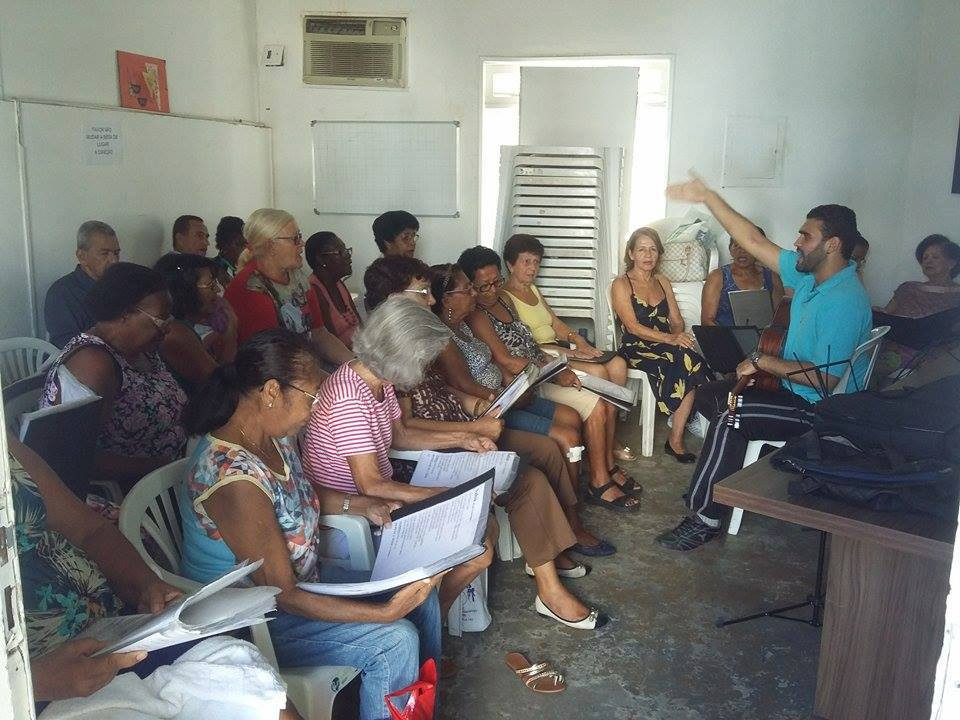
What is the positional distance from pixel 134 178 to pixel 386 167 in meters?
1.81

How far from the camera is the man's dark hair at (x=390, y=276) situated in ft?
10.3

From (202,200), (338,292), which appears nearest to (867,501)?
(338,292)

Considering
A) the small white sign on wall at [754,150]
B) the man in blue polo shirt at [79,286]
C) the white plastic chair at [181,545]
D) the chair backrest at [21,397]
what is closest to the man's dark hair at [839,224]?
the white plastic chair at [181,545]

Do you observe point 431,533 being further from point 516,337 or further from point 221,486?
point 516,337

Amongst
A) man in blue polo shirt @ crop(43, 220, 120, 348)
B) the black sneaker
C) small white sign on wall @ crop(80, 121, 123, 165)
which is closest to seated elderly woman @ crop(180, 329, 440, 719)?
the black sneaker

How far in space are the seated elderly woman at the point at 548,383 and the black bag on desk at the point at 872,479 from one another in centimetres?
183

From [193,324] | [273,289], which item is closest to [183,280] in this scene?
[193,324]

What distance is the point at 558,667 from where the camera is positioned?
2570mm

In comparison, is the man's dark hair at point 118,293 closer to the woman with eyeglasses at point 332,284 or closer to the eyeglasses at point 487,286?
the woman with eyeglasses at point 332,284

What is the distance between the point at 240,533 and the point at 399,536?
0.48 meters

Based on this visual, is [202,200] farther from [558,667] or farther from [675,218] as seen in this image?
[558,667]

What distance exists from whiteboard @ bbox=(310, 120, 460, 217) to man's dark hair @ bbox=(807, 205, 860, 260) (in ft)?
9.68

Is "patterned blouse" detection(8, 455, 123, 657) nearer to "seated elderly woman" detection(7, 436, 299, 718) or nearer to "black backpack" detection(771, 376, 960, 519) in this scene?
"seated elderly woman" detection(7, 436, 299, 718)

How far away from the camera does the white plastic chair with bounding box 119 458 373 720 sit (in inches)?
70.7
